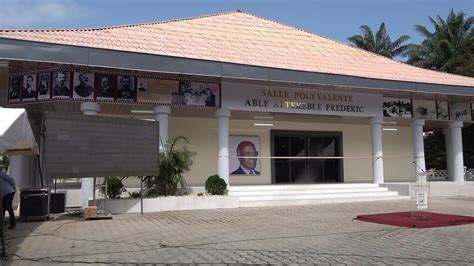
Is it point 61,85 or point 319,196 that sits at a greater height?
point 61,85

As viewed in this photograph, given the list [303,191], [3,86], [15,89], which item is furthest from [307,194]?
[3,86]

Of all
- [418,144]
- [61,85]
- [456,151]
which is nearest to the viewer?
[61,85]

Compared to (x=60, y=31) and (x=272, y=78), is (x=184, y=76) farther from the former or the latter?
(x=60, y=31)

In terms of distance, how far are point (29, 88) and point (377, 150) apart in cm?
1411

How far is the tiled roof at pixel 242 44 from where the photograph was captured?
16609mm

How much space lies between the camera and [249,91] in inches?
722

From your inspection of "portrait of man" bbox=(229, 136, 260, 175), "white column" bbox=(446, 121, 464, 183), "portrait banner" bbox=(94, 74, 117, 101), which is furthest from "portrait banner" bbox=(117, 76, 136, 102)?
"white column" bbox=(446, 121, 464, 183)

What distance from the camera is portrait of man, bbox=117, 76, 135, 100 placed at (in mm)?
16203

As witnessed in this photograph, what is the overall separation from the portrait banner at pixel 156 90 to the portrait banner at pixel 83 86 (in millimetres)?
1594

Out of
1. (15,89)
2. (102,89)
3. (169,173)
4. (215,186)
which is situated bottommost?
(215,186)

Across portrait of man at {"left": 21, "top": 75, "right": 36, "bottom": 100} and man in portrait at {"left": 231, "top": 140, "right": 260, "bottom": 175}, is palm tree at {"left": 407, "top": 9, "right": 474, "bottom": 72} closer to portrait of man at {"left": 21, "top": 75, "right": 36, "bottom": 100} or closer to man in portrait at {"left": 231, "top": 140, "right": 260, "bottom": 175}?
man in portrait at {"left": 231, "top": 140, "right": 260, "bottom": 175}

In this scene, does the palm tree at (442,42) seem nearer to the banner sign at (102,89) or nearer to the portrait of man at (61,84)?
the banner sign at (102,89)

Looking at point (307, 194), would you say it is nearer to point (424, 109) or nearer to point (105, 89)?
point (424, 109)

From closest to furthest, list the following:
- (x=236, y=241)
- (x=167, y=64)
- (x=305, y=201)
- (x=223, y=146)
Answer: (x=236, y=241)
(x=167, y=64)
(x=305, y=201)
(x=223, y=146)
